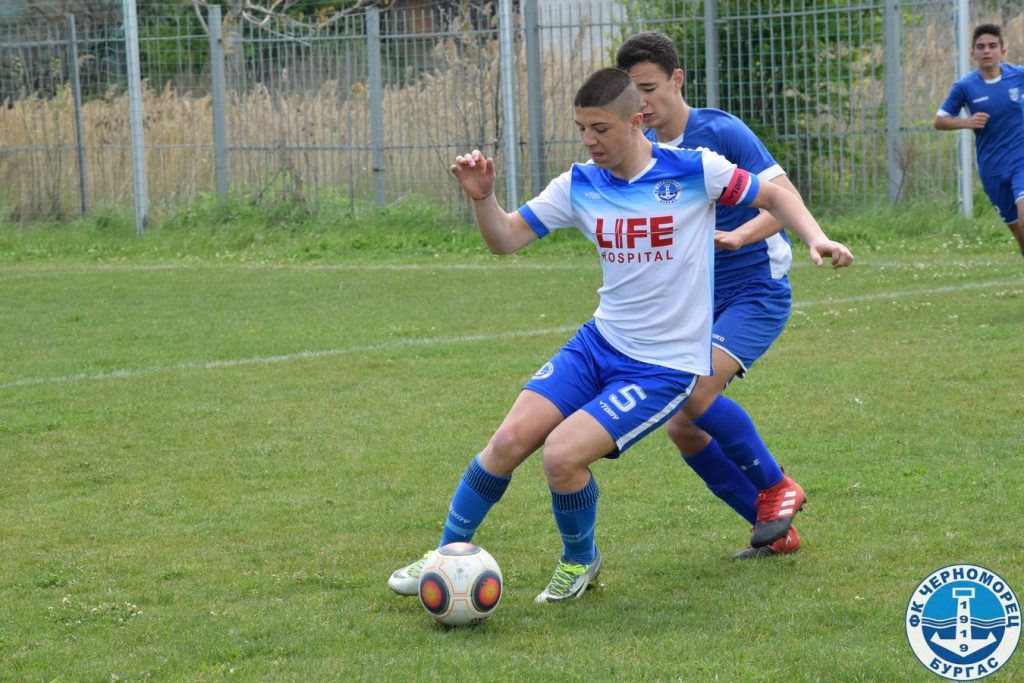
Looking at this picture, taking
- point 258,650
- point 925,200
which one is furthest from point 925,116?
point 258,650

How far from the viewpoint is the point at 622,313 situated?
5.00 metres

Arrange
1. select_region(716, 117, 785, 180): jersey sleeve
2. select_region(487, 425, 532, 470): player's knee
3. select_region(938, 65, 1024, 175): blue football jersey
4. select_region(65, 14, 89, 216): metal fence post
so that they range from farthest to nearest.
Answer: select_region(65, 14, 89, 216): metal fence post → select_region(938, 65, 1024, 175): blue football jersey → select_region(716, 117, 785, 180): jersey sleeve → select_region(487, 425, 532, 470): player's knee

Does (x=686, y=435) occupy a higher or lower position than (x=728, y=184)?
lower

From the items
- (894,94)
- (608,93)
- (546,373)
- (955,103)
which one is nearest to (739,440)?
(546,373)

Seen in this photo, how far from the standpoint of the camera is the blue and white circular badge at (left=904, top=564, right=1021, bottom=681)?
3.48 meters

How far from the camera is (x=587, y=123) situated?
486 cm

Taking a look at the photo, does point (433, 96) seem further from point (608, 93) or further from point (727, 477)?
point (608, 93)

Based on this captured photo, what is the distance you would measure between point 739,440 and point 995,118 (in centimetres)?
695

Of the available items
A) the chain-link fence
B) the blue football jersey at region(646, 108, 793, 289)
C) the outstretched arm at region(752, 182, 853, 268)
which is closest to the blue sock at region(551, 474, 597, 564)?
A: the outstretched arm at region(752, 182, 853, 268)

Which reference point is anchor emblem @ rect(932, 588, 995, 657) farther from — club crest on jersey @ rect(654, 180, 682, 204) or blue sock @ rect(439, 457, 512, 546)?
club crest on jersey @ rect(654, 180, 682, 204)

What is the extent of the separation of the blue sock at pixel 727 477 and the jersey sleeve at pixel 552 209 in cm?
110

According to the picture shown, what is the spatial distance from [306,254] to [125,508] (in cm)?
1107

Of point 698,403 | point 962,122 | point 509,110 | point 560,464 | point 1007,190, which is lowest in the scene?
point 560,464

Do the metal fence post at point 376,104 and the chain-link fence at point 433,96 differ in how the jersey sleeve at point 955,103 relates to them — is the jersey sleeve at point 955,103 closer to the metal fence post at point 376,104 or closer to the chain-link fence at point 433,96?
the chain-link fence at point 433,96
